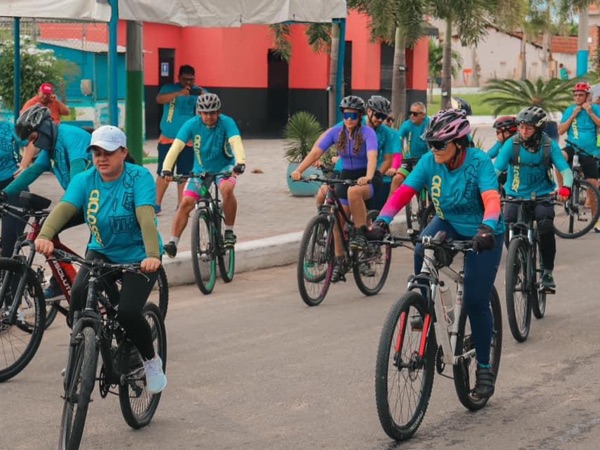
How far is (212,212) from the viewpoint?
38.6 feet

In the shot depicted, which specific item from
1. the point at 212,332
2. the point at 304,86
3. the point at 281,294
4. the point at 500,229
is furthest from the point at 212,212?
the point at 304,86

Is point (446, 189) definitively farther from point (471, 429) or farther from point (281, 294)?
point (281, 294)

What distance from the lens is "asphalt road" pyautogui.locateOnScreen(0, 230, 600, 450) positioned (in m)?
6.89

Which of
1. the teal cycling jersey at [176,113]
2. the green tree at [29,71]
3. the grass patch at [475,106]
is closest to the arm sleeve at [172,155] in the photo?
the teal cycling jersey at [176,113]

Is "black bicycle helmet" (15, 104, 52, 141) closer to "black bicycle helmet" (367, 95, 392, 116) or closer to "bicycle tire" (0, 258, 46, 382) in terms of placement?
"bicycle tire" (0, 258, 46, 382)

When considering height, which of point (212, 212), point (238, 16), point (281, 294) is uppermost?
point (238, 16)

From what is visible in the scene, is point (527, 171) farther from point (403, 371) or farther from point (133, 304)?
point (133, 304)

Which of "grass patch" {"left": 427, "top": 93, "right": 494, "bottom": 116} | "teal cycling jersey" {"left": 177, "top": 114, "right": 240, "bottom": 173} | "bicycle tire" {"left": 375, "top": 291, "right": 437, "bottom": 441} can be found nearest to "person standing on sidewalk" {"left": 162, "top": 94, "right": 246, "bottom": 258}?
"teal cycling jersey" {"left": 177, "top": 114, "right": 240, "bottom": 173}

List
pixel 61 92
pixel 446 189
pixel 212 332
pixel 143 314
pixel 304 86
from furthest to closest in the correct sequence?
pixel 304 86 → pixel 61 92 → pixel 212 332 → pixel 446 189 → pixel 143 314

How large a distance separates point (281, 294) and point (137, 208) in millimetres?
5048

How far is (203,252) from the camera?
11562 millimetres

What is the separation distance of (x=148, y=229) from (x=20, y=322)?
195 cm

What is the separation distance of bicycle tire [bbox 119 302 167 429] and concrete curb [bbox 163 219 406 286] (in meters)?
4.89

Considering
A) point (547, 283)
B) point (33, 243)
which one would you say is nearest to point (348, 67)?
point (547, 283)
